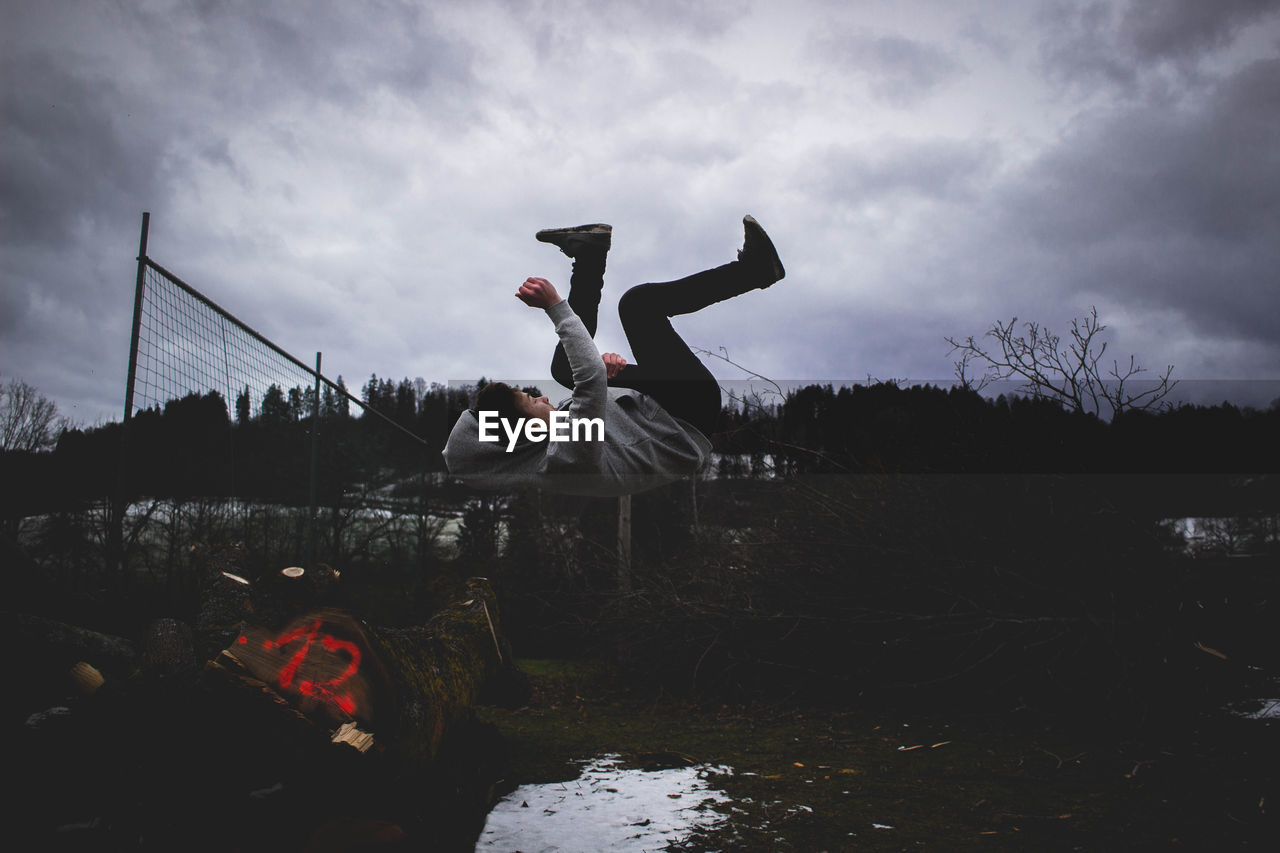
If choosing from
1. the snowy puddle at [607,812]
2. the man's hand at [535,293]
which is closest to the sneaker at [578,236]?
the man's hand at [535,293]

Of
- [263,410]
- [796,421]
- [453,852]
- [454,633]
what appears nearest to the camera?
[453,852]

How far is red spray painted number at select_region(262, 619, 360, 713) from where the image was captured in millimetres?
2387

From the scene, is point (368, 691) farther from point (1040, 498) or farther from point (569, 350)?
point (1040, 498)

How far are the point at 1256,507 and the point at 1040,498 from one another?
154cm

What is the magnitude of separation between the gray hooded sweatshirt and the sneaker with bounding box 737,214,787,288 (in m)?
0.60

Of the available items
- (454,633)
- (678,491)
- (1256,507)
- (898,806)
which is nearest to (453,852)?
(454,633)

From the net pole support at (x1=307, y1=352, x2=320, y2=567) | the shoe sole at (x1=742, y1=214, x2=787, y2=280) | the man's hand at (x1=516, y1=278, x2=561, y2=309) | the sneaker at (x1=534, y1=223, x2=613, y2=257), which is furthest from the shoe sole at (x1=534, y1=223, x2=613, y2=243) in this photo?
the net pole support at (x1=307, y1=352, x2=320, y2=567)

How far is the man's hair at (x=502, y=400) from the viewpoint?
2791 mm

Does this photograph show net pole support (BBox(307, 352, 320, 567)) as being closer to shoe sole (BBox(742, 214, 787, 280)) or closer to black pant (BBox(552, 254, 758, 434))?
black pant (BBox(552, 254, 758, 434))

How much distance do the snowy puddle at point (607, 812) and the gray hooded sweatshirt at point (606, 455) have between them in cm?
153

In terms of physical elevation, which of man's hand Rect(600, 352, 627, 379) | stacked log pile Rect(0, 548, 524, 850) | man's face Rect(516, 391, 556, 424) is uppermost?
man's hand Rect(600, 352, 627, 379)

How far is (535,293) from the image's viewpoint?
2.47 m

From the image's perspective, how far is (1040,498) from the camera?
5.79 metres

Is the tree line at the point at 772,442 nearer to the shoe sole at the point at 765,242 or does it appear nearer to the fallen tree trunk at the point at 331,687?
the fallen tree trunk at the point at 331,687
